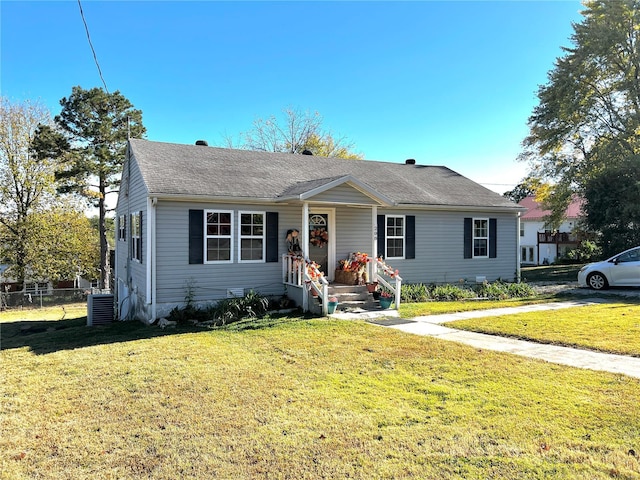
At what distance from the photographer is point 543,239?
40.7 m

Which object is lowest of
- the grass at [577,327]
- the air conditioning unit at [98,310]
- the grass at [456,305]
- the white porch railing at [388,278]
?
the air conditioning unit at [98,310]

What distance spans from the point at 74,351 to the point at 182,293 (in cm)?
322

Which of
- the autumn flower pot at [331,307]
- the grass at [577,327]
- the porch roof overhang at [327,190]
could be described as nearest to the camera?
the grass at [577,327]

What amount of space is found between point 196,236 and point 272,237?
2062 mm

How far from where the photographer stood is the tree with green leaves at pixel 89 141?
2467 cm

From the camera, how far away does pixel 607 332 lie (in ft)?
26.5

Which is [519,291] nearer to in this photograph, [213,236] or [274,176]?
[274,176]

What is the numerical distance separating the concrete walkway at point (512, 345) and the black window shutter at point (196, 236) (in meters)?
4.65

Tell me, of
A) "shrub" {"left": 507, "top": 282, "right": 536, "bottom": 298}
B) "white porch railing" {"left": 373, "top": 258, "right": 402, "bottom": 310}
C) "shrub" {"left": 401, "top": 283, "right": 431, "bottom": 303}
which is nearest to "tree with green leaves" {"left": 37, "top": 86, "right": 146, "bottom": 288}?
"white porch railing" {"left": 373, "top": 258, "right": 402, "bottom": 310}

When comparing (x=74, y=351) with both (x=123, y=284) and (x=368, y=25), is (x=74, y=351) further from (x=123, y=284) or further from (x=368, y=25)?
(x=368, y=25)

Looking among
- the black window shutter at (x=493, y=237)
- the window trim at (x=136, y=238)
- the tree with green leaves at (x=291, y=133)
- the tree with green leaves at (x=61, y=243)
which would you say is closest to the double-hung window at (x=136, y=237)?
the window trim at (x=136, y=238)

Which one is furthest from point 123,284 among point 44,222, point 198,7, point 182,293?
point 44,222

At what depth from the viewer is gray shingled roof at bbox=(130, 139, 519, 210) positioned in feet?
37.3

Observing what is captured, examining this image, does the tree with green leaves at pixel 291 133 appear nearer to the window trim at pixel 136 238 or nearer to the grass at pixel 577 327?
the window trim at pixel 136 238
